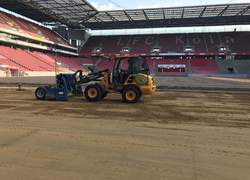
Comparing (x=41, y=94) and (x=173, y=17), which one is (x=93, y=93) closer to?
(x=41, y=94)

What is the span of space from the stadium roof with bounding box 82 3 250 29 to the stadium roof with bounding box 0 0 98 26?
296cm

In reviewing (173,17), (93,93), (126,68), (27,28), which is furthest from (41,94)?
(27,28)

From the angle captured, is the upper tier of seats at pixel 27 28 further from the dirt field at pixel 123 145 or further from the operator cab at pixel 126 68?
the dirt field at pixel 123 145

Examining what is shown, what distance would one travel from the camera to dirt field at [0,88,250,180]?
16.3ft

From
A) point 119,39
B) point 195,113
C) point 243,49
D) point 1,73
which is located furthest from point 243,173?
point 119,39

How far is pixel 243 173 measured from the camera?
195 inches

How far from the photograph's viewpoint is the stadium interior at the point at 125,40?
181 feet

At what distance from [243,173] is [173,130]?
3242 mm

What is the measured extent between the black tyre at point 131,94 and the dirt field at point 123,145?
9.38 ft

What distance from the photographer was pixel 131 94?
13867 millimetres

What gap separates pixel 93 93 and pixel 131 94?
1728 millimetres

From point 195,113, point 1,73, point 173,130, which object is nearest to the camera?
point 173,130

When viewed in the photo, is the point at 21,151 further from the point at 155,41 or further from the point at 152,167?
the point at 155,41

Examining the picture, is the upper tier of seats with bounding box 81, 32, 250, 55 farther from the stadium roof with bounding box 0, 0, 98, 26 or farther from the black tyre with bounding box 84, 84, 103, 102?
the black tyre with bounding box 84, 84, 103, 102
